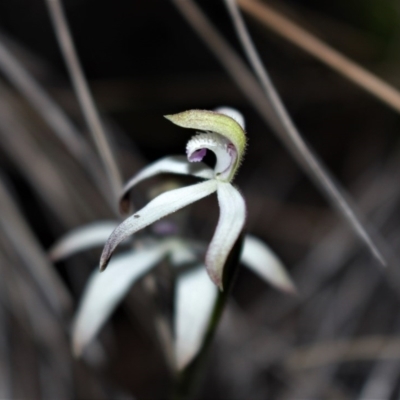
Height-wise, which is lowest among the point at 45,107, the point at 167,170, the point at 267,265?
the point at 267,265

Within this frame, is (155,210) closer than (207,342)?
Yes

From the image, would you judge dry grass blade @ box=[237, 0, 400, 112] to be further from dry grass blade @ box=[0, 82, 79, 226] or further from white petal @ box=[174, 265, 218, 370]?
dry grass blade @ box=[0, 82, 79, 226]

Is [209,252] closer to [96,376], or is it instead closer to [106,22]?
[96,376]

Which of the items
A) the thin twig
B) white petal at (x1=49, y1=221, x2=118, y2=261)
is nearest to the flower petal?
white petal at (x1=49, y1=221, x2=118, y2=261)

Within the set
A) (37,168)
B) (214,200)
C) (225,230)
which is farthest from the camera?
(214,200)

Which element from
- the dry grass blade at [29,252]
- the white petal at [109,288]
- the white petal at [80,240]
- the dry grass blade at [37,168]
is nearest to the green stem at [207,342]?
the white petal at [109,288]

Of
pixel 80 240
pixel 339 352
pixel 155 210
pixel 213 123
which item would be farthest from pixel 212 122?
pixel 339 352

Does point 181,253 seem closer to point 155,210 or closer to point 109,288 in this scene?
point 109,288

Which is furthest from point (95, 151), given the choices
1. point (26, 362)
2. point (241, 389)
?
point (241, 389)

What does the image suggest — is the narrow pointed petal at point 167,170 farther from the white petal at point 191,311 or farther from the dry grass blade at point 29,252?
the dry grass blade at point 29,252
